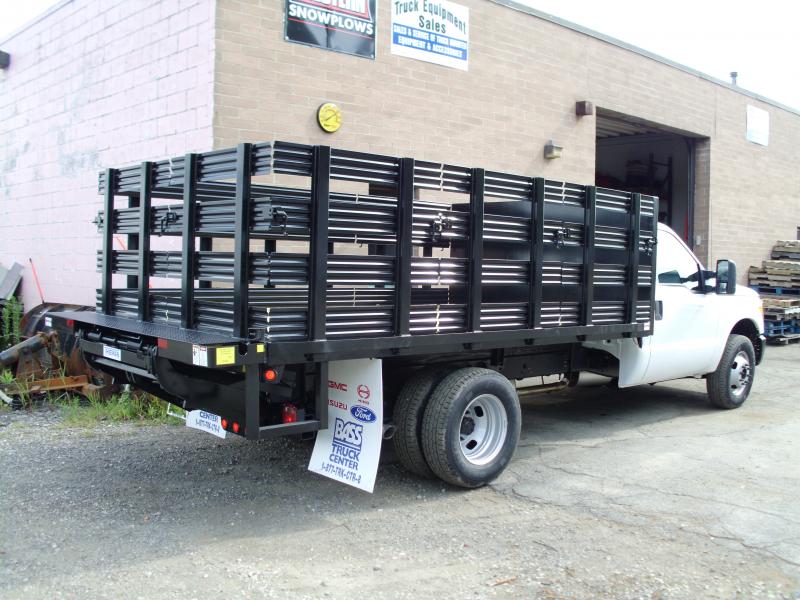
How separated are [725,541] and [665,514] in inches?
19.5

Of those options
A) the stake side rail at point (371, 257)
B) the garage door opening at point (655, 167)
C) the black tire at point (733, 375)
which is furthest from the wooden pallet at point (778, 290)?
the stake side rail at point (371, 257)

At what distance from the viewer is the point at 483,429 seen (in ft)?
18.6

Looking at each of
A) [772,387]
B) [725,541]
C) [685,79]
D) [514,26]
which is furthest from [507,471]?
[685,79]

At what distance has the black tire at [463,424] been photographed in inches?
204

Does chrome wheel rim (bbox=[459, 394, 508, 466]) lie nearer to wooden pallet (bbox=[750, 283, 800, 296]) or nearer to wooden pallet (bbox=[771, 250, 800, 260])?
wooden pallet (bbox=[750, 283, 800, 296])

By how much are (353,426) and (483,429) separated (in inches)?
45.2

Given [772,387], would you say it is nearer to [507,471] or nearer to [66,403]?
[507,471]

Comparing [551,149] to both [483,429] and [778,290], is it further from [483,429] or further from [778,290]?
[778,290]

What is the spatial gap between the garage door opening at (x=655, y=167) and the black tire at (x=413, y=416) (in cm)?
1195

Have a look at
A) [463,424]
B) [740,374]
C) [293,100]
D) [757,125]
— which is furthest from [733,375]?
[757,125]

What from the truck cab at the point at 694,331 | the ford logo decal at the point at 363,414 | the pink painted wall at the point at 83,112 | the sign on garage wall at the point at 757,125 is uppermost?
the sign on garage wall at the point at 757,125

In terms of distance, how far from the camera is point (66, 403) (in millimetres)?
8117

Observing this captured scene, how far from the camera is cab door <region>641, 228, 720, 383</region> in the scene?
7.34 meters

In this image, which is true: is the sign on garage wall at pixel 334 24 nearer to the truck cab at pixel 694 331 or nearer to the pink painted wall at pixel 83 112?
the pink painted wall at pixel 83 112
